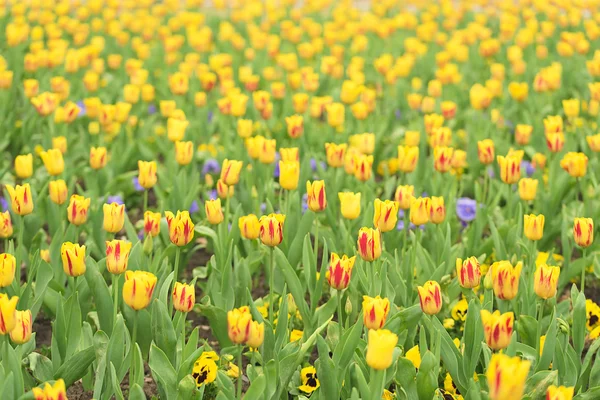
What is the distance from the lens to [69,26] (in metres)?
7.30

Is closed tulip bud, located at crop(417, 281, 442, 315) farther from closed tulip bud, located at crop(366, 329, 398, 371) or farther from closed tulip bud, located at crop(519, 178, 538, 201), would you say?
closed tulip bud, located at crop(519, 178, 538, 201)

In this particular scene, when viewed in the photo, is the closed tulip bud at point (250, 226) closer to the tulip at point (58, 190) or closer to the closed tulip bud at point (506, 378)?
the tulip at point (58, 190)

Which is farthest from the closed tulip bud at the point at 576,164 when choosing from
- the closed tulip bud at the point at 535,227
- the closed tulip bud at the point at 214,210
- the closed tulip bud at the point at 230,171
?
the closed tulip bud at the point at 214,210

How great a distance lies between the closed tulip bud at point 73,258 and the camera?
244cm

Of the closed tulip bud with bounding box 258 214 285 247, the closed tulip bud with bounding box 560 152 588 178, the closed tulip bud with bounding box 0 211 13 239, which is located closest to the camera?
the closed tulip bud with bounding box 258 214 285 247

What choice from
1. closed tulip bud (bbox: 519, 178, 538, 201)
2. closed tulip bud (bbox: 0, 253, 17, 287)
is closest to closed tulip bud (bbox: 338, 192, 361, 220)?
closed tulip bud (bbox: 519, 178, 538, 201)

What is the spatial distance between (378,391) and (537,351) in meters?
0.62

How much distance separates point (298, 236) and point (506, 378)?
5.06ft

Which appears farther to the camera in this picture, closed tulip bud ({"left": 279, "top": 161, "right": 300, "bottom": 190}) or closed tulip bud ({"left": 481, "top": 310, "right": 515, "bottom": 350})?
closed tulip bud ({"left": 279, "top": 161, "right": 300, "bottom": 190})

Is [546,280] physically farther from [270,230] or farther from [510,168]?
[510,168]

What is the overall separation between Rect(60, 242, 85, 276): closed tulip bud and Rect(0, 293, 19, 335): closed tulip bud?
1.27 ft

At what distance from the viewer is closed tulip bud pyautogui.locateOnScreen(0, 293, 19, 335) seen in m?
2.02

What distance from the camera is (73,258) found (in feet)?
8.03

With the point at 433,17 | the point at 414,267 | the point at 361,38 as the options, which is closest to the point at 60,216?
the point at 414,267
